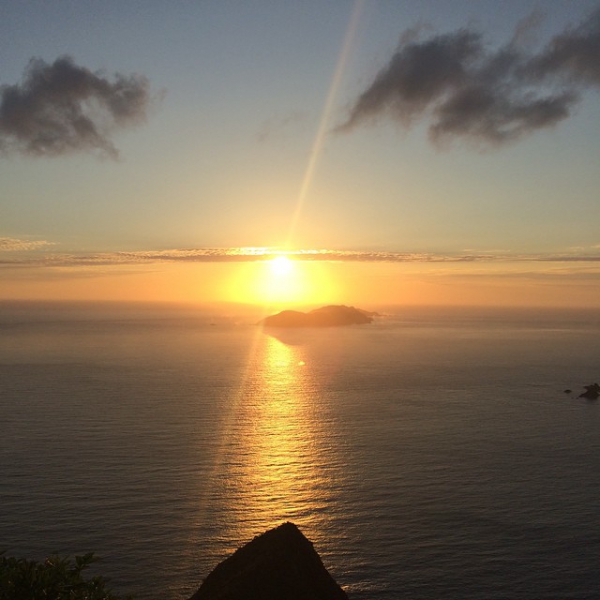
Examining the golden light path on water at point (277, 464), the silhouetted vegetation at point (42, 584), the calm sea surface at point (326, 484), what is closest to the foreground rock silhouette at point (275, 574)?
the calm sea surface at point (326, 484)

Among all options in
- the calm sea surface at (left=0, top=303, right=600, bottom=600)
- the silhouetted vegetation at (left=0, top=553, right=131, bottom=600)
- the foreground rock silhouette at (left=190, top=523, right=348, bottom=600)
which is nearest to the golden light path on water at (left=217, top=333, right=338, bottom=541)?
the calm sea surface at (left=0, top=303, right=600, bottom=600)

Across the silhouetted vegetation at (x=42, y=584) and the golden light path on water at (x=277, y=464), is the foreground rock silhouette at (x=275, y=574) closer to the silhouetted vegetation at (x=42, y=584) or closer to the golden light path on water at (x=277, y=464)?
the silhouetted vegetation at (x=42, y=584)

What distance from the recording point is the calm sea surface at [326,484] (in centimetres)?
4759

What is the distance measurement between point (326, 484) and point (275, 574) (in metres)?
31.3

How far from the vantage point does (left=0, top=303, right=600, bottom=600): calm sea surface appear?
4759cm

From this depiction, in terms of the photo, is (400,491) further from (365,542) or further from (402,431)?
(402,431)

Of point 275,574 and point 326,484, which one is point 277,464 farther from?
point 275,574

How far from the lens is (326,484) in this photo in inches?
2672

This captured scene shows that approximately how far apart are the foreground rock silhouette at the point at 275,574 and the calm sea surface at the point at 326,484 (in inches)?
288

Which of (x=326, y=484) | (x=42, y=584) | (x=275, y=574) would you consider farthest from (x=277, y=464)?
(x=42, y=584)

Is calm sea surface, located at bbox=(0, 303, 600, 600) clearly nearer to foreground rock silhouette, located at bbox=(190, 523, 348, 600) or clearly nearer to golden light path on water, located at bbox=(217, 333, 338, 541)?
golden light path on water, located at bbox=(217, 333, 338, 541)

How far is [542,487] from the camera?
65875 millimetres

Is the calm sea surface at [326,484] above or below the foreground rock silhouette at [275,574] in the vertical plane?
above

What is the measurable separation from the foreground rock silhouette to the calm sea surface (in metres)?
7.32
